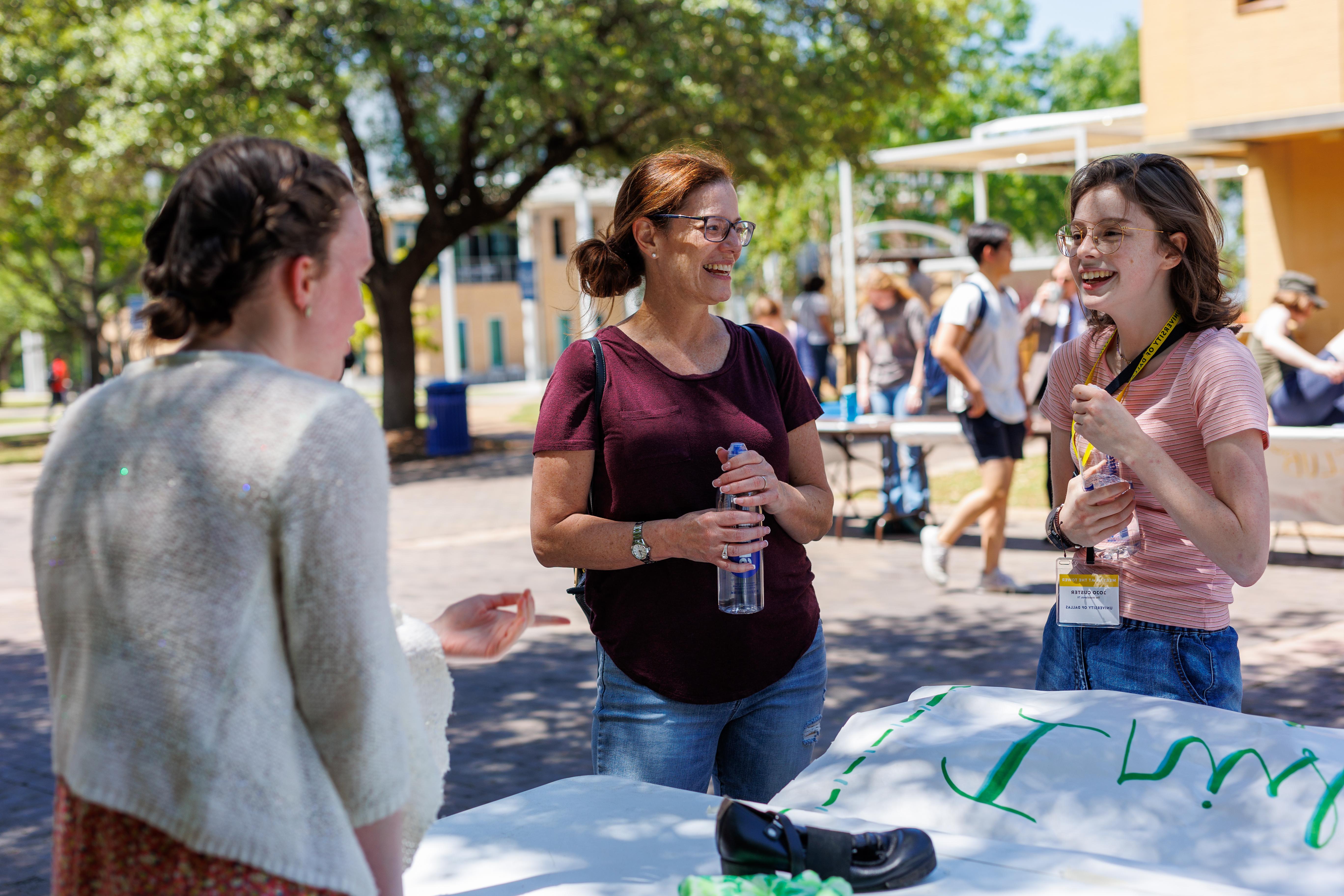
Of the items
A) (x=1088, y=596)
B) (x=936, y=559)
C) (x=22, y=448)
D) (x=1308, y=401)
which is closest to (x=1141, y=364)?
(x=1088, y=596)

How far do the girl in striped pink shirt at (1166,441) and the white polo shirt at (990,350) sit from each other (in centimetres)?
509

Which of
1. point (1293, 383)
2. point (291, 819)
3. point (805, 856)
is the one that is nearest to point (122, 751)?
point (291, 819)

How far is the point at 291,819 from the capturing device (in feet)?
4.50

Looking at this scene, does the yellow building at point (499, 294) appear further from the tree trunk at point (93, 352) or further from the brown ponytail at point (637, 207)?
the brown ponytail at point (637, 207)

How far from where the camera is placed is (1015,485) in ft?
39.8

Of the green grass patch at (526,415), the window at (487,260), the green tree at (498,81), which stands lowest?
the green grass patch at (526,415)

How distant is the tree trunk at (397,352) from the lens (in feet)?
62.2

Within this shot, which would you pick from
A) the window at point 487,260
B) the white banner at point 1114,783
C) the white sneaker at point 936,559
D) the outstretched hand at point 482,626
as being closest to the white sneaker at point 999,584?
the white sneaker at point 936,559

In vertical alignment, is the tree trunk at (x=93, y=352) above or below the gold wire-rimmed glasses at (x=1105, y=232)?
above

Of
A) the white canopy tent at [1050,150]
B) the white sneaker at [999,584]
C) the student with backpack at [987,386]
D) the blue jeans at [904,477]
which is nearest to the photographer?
the student with backpack at [987,386]

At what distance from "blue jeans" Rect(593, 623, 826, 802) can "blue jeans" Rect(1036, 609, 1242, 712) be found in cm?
57

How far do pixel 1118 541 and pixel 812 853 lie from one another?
1149 millimetres

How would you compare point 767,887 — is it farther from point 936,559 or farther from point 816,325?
point 816,325

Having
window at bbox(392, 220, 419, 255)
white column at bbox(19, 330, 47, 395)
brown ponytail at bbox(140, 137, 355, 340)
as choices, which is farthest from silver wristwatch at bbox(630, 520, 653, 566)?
white column at bbox(19, 330, 47, 395)
